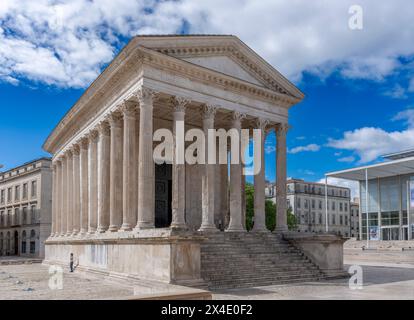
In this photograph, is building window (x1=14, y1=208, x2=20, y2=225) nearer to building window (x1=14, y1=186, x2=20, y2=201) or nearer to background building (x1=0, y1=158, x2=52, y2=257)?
background building (x1=0, y1=158, x2=52, y2=257)

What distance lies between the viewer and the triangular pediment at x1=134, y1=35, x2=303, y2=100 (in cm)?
2572

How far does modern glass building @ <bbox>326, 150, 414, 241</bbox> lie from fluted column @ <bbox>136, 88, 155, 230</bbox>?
143ft

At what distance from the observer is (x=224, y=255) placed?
23.7 metres

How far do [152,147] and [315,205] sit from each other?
273 ft

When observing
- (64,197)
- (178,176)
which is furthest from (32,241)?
(178,176)

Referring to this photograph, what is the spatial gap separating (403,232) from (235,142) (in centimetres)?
4523

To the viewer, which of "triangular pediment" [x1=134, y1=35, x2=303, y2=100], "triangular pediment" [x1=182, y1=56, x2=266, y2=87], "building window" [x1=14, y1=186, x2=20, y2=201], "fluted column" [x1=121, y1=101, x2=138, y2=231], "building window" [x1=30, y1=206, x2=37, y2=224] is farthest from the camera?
"building window" [x1=14, y1=186, x2=20, y2=201]

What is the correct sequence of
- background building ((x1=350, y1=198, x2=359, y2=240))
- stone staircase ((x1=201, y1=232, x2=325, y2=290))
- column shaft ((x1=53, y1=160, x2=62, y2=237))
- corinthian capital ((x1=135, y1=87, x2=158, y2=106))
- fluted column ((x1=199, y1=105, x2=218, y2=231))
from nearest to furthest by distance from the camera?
stone staircase ((x1=201, y1=232, x2=325, y2=290))
corinthian capital ((x1=135, y1=87, x2=158, y2=106))
fluted column ((x1=199, y1=105, x2=218, y2=231))
column shaft ((x1=53, y1=160, x2=62, y2=237))
background building ((x1=350, y1=198, x2=359, y2=240))

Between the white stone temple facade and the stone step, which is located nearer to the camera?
the stone step

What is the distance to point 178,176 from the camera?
82.9 ft

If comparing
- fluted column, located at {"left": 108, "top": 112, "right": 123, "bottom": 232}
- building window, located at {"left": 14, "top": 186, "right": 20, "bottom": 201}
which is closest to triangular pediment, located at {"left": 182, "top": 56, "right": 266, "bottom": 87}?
fluted column, located at {"left": 108, "top": 112, "right": 123, "bottom": 232}

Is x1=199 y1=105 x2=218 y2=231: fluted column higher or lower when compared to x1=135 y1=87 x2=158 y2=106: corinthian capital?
lower
